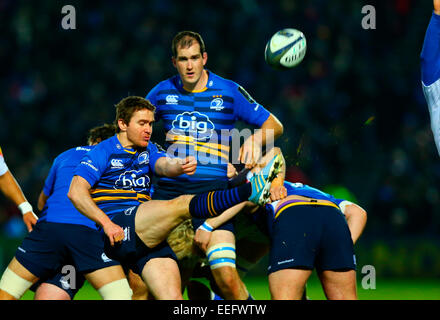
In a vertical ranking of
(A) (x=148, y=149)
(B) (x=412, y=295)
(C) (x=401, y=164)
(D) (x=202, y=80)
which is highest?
(D) (x=202, y=80)

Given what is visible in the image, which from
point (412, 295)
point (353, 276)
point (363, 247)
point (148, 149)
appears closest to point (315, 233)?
point (353, 276)

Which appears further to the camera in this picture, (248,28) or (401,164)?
(248,28)

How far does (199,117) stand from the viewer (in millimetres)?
5984

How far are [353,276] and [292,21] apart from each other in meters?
9.46

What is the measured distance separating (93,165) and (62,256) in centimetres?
86

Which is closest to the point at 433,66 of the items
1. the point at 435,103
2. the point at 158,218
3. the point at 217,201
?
the point at 435,103

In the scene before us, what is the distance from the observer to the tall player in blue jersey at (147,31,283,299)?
589 centimetres

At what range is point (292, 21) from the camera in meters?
13.8

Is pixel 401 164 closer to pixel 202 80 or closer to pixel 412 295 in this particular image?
pixel 412 295

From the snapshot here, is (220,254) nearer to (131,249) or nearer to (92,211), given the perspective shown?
(131,249)

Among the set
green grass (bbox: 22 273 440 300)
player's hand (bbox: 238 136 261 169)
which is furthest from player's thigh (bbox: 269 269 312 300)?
green grass (bbox: 22 273 440 300)

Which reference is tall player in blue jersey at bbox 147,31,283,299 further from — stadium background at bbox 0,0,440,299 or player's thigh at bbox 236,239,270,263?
stadium background at bbox 0,0,440,299

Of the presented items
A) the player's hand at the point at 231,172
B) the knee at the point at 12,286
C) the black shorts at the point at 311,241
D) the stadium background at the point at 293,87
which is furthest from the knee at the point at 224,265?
the stadium background at the point at 293,87
